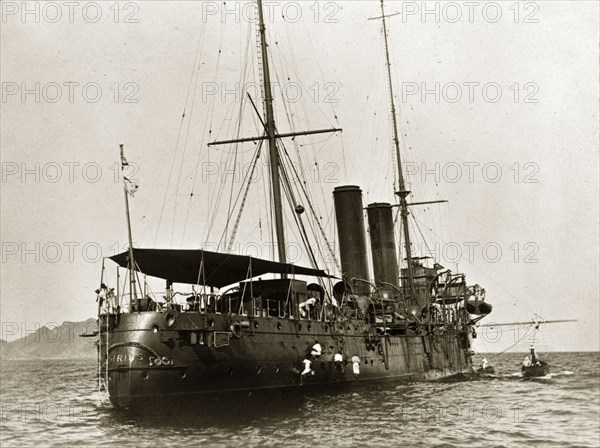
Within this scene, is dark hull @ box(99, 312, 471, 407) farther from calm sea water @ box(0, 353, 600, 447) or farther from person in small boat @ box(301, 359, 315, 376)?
calm sea water @ box(0, 353, 600, 447)

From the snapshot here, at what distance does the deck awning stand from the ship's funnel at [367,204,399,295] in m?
13.1

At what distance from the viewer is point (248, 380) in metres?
17.0

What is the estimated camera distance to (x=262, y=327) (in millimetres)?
17672

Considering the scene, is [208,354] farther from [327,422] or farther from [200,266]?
[327,422]

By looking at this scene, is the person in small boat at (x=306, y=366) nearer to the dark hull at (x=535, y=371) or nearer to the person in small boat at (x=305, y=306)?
the person in small boat at (x=305, y=306)

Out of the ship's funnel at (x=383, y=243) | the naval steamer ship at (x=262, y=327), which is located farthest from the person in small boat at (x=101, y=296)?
the ship's funnel at (x=383, y=243)

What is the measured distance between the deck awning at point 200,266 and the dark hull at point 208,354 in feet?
4.71

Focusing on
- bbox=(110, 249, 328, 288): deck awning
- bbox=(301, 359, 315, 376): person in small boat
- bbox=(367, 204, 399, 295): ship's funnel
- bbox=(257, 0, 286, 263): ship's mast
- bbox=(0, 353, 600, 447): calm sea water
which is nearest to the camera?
bbox=(0, 353, 600, 447): calm sea water

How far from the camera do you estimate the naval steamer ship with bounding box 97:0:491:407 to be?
51.0 feet

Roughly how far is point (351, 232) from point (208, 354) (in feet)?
47.9

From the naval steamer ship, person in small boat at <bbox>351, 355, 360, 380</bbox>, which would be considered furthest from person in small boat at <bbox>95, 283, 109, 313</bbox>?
person in small boat at <bbox>351, 355, 360, 380</bbox>

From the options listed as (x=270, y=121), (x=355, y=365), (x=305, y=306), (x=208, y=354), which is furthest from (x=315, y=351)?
(x=270, y=121)

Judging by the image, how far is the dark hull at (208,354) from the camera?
50.3 feet

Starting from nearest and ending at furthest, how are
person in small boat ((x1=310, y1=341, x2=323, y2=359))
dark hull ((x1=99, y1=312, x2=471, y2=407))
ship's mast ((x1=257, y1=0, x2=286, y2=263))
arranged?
dark hull ((x1=99, y1=312, x2=471, y2=407))
person in small boat ((x1=310, y1=341, x2=323, y2=359))
ship's mast ((x1=257, y1=0, x2=286, y2=263))
